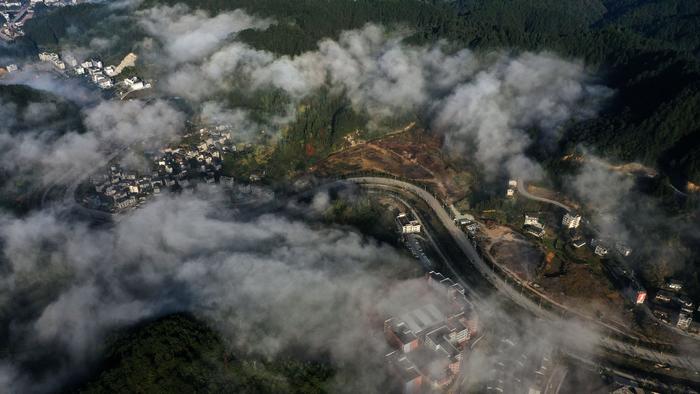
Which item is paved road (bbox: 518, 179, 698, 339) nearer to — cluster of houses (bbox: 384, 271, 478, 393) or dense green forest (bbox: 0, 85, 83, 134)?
cluster of houses (bbox: 384, 271, 478, 393)

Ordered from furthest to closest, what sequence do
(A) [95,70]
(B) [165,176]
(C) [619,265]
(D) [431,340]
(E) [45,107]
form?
1. (A) [95,70]
2. (E) [45,107]
3. (B) [165,176]
4. (C) [619,265]
5. (D) [431,340]

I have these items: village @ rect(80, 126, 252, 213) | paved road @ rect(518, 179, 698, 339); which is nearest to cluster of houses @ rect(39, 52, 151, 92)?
village @ rect(80, 126, 252, 213)

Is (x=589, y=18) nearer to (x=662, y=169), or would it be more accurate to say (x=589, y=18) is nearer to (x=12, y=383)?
(x=662, y=169)

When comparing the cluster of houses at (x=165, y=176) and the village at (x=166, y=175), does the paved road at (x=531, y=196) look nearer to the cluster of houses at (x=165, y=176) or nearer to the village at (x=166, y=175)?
the village at (x=166, y=175)

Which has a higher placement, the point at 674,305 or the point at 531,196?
the point at 531,196

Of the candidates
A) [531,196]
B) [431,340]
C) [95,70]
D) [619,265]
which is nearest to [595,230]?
[619,265]

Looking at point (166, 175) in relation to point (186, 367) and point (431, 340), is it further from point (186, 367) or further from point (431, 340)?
point (431, 340)

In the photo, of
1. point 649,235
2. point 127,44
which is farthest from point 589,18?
point 127,44
